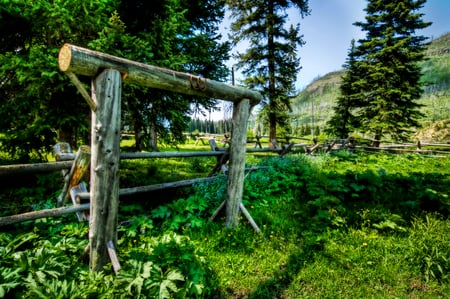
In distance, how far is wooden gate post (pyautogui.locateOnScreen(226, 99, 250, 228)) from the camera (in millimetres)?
4086

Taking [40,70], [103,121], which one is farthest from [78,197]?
[40,70]

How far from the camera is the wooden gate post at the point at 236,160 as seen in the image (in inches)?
161

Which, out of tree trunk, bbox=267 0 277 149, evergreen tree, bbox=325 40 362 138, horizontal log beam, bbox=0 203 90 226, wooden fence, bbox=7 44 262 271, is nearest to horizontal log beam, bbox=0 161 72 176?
horizontal log beam, bbox=0 203 90 226

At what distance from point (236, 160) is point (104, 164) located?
7.53 ft

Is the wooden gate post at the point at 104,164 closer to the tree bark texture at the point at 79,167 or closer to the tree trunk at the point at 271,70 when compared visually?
the tree bark texture at the point at 79,167

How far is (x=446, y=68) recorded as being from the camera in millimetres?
186125

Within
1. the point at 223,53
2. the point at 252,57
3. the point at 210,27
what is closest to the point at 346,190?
the point at 223,53

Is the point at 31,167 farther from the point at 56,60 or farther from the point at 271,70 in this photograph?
the point at 271,70

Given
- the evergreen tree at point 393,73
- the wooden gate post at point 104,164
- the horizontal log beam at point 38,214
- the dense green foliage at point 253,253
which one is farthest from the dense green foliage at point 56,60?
the evergreen tree at point 393,73

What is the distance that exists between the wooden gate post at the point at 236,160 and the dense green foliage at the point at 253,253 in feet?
1.12

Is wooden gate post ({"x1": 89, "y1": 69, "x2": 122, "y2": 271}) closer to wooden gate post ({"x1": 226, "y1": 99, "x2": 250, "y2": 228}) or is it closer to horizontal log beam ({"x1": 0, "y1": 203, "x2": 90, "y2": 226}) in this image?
horizontal log beam ({"x1": 0, "y1": 203, "x2": 90, "y2": 226})

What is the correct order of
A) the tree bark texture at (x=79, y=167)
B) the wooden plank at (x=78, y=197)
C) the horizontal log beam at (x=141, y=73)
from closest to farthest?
the horizontal log beam at (x=141, y=73), the tree bark texture at (x=79, y=167), the wooden plank at (x=78, y=197)

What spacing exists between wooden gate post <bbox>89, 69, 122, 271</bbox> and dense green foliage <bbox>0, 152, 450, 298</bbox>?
1.02ft

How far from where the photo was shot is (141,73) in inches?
105
